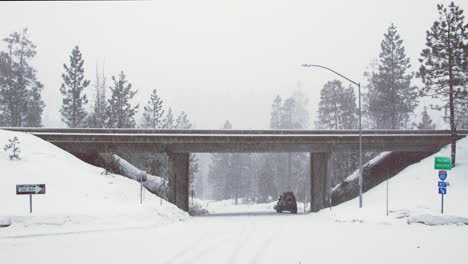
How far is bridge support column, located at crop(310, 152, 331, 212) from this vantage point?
4031 cm

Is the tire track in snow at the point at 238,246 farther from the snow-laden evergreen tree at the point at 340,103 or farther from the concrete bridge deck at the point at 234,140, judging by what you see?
the snow-laden evergreen tree at the point at 340,103

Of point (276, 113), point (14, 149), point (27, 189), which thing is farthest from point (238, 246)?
point (276, 113)

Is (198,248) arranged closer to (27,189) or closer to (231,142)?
(27,189)

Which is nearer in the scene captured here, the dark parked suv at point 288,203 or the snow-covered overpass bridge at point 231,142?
the snow-covered overpass bridge at point 231,142

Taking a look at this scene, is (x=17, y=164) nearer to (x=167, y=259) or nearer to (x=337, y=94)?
(x=167, y=259)

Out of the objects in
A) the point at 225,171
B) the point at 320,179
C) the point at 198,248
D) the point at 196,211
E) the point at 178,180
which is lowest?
the point at 225,171

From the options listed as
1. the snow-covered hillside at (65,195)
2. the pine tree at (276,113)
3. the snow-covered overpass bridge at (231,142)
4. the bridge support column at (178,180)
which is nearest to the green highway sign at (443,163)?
the snow-covered hillside at (65,195)

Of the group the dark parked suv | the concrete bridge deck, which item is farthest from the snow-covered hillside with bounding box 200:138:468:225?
Result: the dark parked suv

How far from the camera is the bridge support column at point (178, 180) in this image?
37.8 m

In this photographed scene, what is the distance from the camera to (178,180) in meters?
38.3

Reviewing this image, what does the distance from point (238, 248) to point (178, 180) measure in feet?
82.7

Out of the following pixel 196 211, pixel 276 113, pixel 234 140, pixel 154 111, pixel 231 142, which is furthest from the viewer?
pixel 276 113

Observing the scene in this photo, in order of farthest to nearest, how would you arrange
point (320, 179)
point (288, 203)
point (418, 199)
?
point (288, 203), point (320, 179), point (418, 199)

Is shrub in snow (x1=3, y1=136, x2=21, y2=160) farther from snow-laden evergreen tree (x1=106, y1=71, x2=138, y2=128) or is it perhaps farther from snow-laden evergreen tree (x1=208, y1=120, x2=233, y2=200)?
snow-laden evergreen tree (x1=208, y1=120, x2=233, y2=200)
